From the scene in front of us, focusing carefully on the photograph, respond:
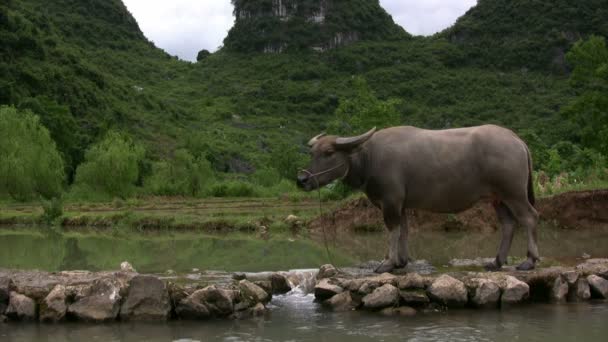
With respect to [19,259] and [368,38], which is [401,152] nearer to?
[19,259]

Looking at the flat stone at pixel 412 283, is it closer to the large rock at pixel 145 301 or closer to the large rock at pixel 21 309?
the large rock at pixel 145 301

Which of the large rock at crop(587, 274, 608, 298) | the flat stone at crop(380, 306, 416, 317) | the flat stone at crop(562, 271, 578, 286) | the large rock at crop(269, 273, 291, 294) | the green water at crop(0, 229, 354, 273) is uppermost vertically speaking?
the flat stone at crop(562, 271, 578, 286)

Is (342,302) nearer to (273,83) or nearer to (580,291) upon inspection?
(580,291)

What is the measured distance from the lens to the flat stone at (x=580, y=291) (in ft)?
33.1

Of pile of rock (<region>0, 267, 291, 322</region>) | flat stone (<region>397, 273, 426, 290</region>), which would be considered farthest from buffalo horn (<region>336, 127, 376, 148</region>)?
pile of rock (<region>0, 267, 291, 322</region>)

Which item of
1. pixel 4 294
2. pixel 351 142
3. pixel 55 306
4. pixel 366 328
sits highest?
pixel 351 142

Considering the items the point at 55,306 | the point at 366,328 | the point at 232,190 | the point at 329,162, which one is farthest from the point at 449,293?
the point at 232,190

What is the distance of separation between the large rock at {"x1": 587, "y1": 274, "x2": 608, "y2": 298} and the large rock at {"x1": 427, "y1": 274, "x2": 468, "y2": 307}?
1.86 m

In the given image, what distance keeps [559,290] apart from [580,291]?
0.30 meters

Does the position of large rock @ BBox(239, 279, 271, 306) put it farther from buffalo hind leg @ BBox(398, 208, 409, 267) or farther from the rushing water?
buffalo hind leg @ BBox(398, 208, 409, 267)

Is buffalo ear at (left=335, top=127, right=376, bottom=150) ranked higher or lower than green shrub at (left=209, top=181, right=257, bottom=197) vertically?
higher

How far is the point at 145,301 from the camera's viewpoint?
30.9 ft

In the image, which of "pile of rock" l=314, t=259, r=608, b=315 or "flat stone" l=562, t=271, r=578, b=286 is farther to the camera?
"flat stone" l=562, t=271, r=578, b=286

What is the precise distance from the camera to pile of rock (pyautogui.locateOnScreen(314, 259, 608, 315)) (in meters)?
9.67
